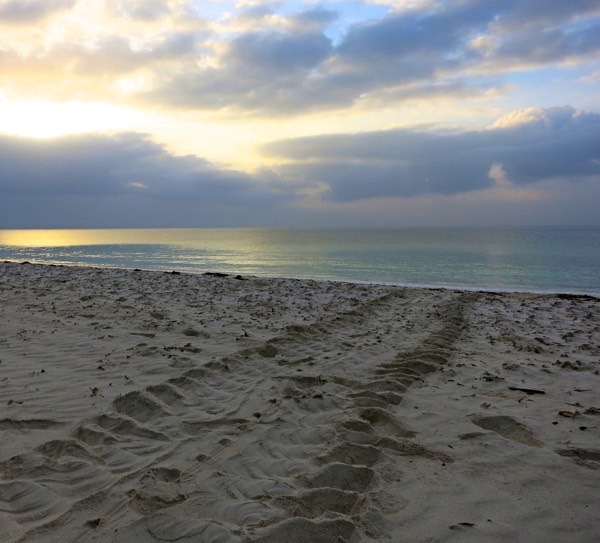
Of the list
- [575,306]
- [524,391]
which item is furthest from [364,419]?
[575,306]

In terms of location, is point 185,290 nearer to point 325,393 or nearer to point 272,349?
point 272,349

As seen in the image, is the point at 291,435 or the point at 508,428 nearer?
the point at 291,435

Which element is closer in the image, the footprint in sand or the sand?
the sand

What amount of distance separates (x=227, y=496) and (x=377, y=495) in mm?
1132

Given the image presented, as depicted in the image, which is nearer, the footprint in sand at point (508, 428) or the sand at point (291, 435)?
the sand at point (291, 435)

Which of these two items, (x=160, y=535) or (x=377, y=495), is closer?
(x=160, y=535)

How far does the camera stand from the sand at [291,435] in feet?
9.61

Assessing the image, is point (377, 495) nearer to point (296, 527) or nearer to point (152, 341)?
point (296, 527)

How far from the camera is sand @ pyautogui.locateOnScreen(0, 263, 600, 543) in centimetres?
293

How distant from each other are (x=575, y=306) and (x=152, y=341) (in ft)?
45.5

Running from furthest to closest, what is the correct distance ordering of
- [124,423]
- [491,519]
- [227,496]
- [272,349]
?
[272,349]
[124,423]
[227,496]
[491,519]

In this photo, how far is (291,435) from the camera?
167 inches

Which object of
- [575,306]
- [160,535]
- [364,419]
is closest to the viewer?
[160,535]

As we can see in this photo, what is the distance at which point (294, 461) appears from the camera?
3.72 metres
